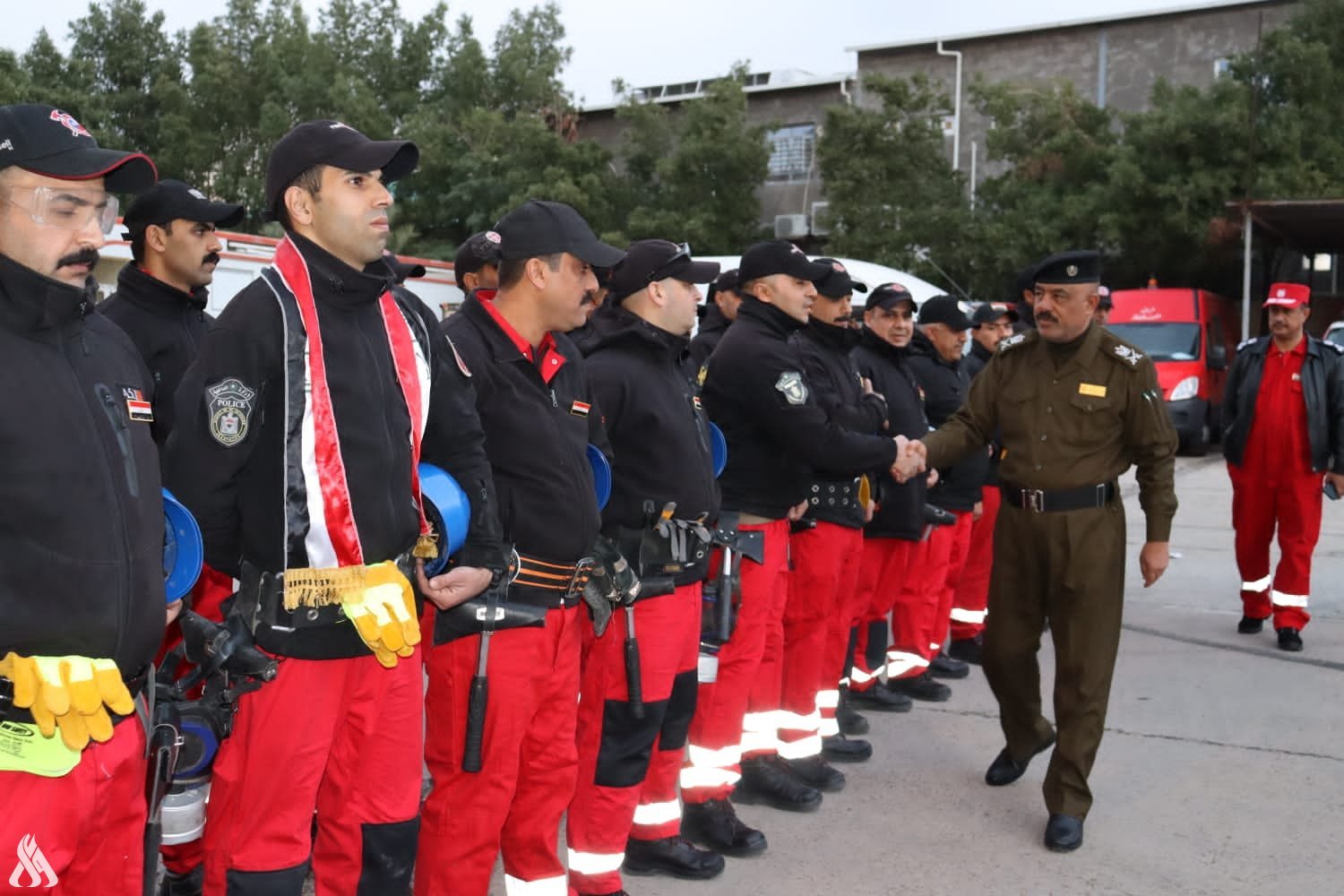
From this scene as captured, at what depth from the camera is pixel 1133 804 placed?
5.46 metres

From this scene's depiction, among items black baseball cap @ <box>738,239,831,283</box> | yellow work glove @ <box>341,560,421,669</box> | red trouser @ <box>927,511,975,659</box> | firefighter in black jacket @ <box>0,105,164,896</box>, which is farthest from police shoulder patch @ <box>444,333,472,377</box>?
red trouser @ <box>927,511,975,659</box>

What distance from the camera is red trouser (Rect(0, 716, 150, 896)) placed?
2.50 m

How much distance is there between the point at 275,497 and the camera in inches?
120

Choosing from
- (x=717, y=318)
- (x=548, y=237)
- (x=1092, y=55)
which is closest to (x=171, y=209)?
(x=548, y=237)

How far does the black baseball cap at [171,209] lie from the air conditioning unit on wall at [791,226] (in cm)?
2714

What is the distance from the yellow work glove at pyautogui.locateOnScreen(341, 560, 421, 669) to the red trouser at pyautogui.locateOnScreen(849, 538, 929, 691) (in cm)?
376

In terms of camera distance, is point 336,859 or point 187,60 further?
point 187,60

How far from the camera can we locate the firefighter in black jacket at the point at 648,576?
4238 millimetres

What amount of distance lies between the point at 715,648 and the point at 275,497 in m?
2.25

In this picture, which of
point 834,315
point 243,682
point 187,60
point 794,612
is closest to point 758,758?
point 794,612

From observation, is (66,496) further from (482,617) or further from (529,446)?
(529,446)

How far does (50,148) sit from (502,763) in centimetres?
190

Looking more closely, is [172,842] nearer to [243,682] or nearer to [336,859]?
[336,859]

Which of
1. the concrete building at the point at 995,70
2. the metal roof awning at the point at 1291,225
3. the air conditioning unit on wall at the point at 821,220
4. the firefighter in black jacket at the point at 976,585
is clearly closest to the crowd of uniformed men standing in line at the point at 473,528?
the firefighter in black jacket at the point at 976,585
